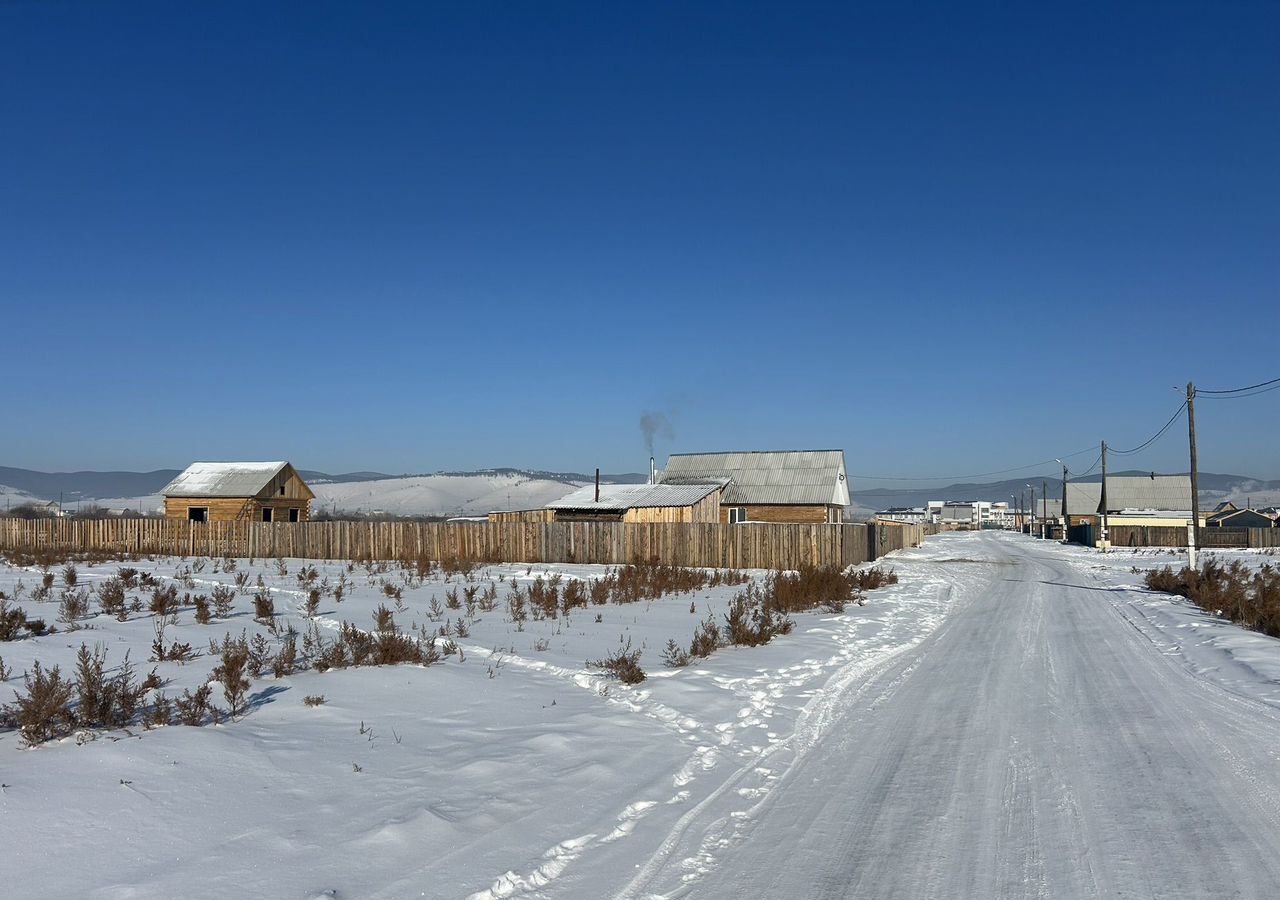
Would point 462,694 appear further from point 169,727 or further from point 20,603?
point 20,603

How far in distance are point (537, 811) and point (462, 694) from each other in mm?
3189

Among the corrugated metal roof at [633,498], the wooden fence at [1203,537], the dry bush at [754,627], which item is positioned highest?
the corrugated metal roof at [633,498]

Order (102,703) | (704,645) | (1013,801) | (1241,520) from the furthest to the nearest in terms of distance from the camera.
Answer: (1241,520) → (704,645) → (102,703) → (1013,801)

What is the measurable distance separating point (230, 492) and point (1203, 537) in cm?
6307

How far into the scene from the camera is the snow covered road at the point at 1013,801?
165 inches

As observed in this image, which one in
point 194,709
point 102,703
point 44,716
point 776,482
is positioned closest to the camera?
point 44,716

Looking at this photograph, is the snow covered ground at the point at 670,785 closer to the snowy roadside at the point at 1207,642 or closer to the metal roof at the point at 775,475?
the snowy roadside at the point at 1207,642

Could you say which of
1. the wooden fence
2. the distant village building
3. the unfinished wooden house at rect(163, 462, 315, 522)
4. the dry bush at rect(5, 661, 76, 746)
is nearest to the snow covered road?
the dry bush at rect(5, 661, 76, 746)

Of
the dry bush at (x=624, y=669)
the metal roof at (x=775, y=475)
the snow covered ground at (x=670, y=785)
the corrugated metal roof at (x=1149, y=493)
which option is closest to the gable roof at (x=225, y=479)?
the metal roof at (x=775, y=475)

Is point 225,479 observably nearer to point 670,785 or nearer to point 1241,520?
point 670,785

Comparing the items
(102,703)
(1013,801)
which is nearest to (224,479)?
(102,703)

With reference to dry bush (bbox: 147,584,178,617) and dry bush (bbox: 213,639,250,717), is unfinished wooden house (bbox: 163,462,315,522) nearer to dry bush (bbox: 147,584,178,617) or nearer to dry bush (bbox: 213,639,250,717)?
dry bush (bbox: 147,584,178,617)

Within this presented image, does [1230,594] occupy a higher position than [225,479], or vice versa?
[225,479]

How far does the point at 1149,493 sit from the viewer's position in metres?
83.3
